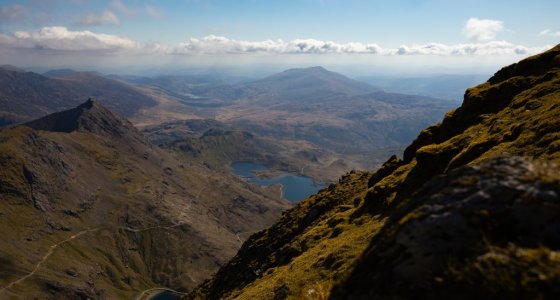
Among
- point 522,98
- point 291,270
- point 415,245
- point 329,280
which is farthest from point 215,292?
point 415,245

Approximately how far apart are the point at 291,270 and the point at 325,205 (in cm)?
4130

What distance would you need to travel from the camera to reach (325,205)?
10481 cm

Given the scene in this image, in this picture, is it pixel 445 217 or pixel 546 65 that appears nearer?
pixel 445 217

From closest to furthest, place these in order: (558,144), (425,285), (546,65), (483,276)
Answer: (483,276)
(425,285)
(558,144)
(546,65)

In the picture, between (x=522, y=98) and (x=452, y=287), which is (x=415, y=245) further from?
(x=522, y=98)

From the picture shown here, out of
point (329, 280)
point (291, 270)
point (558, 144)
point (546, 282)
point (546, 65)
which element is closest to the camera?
point (546, 282)

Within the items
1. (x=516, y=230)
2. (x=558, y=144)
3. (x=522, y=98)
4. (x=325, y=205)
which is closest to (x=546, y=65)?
(x=522, y=98)

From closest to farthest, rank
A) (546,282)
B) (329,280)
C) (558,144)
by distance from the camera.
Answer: (546,282) < (558,144) < (329,280)

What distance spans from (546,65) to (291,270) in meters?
56.4

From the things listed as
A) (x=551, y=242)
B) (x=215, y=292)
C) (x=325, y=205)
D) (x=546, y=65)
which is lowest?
(x=215, y=292)

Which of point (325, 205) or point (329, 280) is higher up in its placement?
point (329, 280)

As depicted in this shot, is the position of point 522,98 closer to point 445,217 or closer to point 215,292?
point 445,217

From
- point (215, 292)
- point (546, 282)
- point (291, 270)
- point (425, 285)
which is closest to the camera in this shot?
point (546, 282)

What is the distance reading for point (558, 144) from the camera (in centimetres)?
4184
